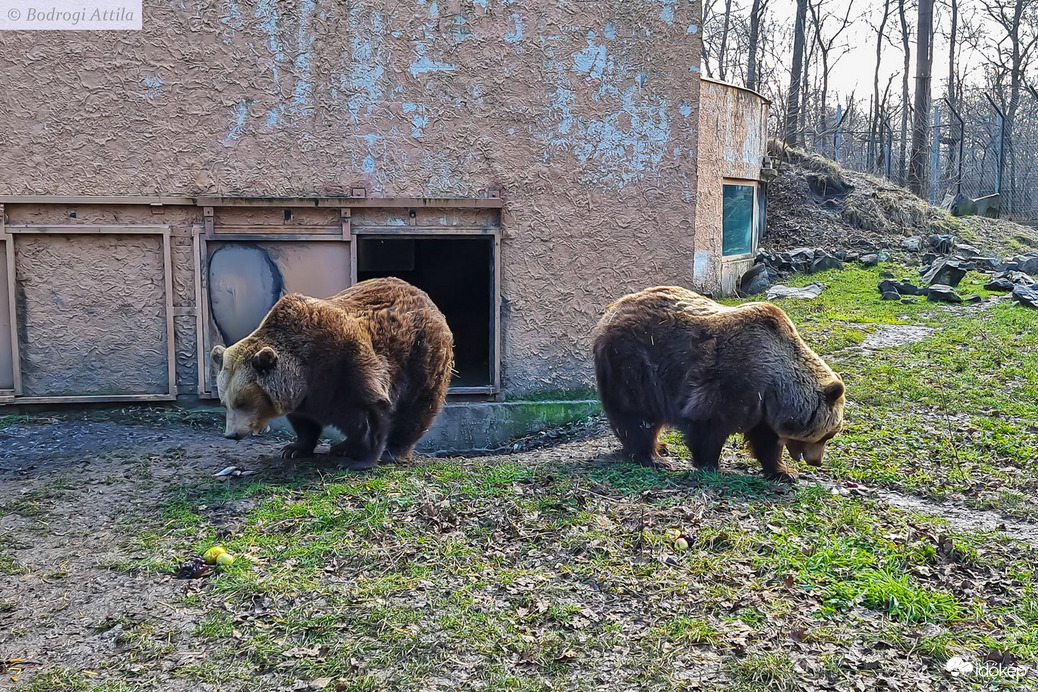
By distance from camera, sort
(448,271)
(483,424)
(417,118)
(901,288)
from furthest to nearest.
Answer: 1. (901,288)
2. (448,271)
3. (483,424)
4. (417,118)

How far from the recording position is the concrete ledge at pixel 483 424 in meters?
9.32

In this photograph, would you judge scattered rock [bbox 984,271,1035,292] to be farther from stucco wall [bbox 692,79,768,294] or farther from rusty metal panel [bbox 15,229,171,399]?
rusty metal panel [bbox 15,229,171,399]

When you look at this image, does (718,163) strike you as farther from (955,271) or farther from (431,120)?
(431,120)

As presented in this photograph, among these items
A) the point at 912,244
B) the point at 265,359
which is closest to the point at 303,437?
the point at 265,359

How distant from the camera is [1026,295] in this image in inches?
508

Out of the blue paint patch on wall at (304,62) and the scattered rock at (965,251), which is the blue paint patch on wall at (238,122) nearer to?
the blue paint patch on wall at (304,62)

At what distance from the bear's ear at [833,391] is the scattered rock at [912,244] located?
12.9m

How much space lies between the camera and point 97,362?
8.90 meters

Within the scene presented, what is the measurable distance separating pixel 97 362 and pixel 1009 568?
802 cm

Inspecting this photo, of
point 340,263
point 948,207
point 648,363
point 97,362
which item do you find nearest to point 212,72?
point 340,263

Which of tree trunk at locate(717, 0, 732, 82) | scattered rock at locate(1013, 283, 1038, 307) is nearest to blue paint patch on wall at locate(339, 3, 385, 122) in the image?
scattered rock at locate(1013, 283, 1038, 307)

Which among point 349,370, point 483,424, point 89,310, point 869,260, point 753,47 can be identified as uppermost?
point 753,47

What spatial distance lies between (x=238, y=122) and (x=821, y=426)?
6065mm

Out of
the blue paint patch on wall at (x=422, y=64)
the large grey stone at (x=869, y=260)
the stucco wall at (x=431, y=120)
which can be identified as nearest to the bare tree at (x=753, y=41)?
the large grey stone at (x=869, y=260)
